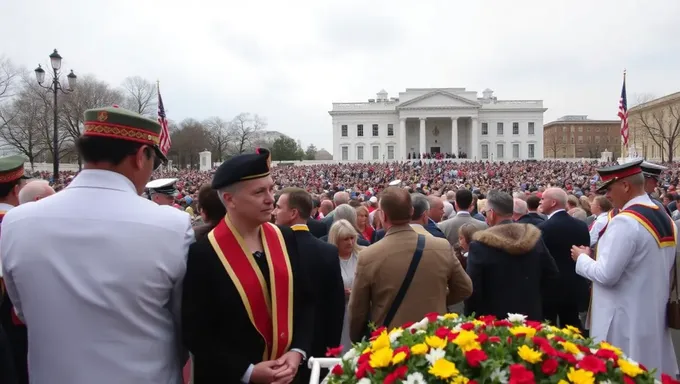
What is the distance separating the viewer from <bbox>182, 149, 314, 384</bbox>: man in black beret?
8.39 ft

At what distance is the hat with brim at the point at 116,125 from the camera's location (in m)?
2.46

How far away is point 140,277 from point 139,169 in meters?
0.57

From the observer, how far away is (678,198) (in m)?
12.1

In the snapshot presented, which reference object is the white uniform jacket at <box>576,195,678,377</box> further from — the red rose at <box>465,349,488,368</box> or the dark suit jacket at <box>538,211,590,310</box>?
the red rose at <box>465,349,488,368</box>

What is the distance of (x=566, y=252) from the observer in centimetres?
603

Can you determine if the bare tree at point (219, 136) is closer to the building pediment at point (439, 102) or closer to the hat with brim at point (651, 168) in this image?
the building pediment at point (439, 102)

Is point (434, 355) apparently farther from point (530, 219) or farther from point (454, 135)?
point (454, 135)

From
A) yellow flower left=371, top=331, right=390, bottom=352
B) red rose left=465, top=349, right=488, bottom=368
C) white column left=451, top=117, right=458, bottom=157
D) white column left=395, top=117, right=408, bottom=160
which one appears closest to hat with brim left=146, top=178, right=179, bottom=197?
yellow flower left=371, top=331, right=390, bottom=352

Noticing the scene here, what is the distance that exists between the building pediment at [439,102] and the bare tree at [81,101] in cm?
4476

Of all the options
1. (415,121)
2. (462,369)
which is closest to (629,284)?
(462,369)

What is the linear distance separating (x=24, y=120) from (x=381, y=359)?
6512cm

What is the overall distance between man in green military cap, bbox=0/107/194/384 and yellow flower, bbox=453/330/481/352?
1370mm

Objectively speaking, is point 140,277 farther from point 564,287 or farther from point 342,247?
point 564,287

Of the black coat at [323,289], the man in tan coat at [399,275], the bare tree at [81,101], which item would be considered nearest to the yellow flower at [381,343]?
the black coat at [323,289]
